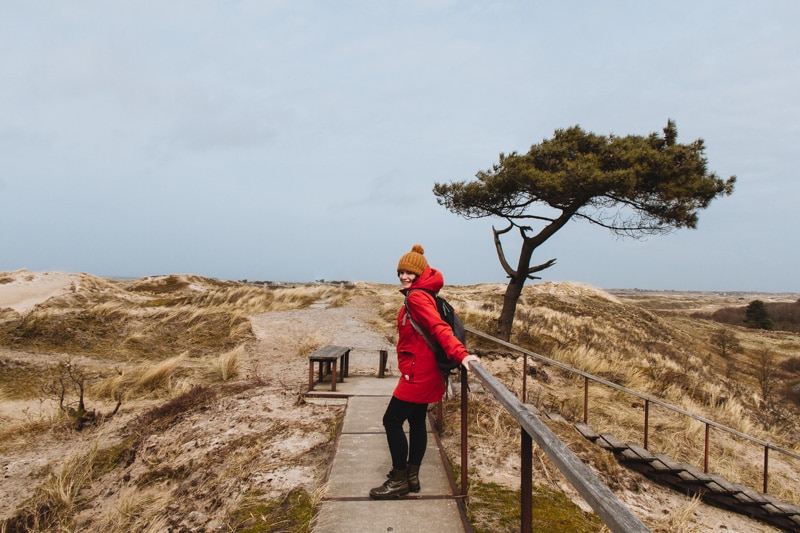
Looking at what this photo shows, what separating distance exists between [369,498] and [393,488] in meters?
0.19

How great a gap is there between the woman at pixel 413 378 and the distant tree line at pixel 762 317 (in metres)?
47.9

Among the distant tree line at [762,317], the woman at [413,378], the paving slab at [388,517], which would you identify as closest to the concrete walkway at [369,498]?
the paving slab at [388,517]

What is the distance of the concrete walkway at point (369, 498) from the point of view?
296 cm

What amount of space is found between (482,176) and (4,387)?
11.3m

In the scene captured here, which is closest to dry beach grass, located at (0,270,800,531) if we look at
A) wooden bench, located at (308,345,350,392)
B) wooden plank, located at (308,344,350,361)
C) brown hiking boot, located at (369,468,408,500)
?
wooden bench, located at (308,345,350,392)

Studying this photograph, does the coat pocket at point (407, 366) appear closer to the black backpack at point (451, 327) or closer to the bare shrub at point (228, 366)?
the black backpack at point (451, 327)

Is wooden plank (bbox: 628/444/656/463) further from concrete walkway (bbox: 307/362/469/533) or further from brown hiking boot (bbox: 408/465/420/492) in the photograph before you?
brown hiking boot (bbox: 408/465/420/492)

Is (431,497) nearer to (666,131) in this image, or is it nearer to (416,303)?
(416,303)

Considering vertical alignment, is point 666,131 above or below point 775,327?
above

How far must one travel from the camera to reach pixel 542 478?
4191 millimetres

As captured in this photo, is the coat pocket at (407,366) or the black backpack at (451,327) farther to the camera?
the coat pocket at (407,366)

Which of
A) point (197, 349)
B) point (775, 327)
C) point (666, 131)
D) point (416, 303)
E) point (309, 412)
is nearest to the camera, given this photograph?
point (416, 303)

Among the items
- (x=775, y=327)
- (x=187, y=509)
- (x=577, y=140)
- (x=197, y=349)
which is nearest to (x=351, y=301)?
(x=197, y=349)

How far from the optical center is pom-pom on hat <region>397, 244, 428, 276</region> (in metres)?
3.42
